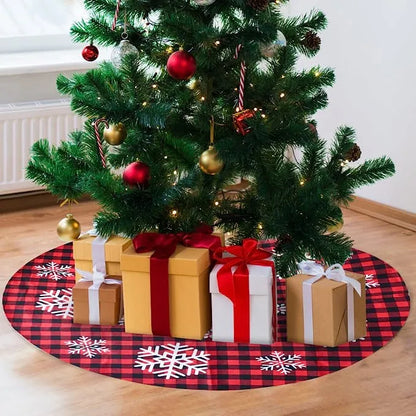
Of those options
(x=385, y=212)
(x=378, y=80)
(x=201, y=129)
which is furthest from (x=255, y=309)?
(x=378, y=80)

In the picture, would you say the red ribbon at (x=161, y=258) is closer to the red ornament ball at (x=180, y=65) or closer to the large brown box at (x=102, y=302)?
the large brown box at (x=102, y=302)

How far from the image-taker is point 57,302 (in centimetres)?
300

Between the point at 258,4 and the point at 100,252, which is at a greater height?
the point at 258,4

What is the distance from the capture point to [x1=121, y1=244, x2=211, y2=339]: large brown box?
2.63m

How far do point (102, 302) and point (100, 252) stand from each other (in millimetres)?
157

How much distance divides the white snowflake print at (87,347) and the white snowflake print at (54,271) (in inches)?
21.4

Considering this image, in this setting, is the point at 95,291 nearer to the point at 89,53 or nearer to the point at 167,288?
the point at 167,288

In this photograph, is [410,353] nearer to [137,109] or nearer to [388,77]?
[137,109]

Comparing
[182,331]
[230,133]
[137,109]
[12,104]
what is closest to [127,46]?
[137,109]

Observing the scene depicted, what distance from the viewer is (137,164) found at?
8.70ft

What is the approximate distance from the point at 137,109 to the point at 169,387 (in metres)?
0.80

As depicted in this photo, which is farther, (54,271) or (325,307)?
(54,271)

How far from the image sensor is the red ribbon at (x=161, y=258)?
2.64m

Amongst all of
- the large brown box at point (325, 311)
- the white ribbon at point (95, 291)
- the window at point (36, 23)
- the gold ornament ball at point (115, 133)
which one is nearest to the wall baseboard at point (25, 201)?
the window at point (36, 23)
